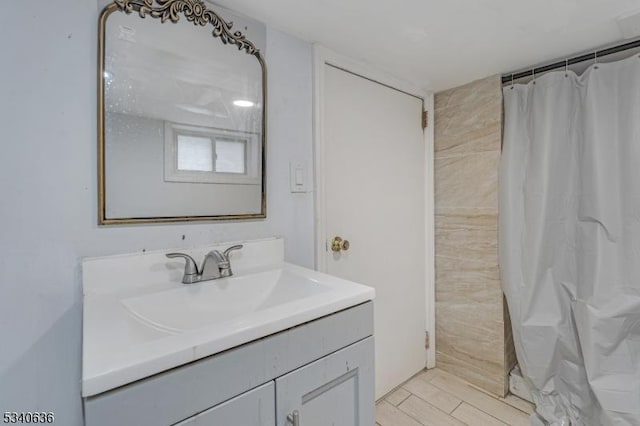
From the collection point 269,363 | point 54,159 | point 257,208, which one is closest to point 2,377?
point 54,159

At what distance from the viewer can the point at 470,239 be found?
191 centimetres

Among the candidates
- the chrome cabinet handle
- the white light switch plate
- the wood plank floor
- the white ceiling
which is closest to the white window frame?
the white light switch plate

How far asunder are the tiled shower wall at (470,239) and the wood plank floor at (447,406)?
90 mm

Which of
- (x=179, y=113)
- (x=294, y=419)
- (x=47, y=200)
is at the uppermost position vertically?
(x=179, y=113)

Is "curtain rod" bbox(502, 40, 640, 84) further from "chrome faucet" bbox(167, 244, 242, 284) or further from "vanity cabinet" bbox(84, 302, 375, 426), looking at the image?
"chrome faucet" bbox(167, 244, 242, 284)

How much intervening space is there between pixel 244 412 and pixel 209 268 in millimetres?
495

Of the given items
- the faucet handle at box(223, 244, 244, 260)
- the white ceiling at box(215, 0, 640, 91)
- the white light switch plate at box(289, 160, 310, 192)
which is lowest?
the faucet handle at box(223, 244, 244, 260)

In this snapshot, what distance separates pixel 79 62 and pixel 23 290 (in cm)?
67

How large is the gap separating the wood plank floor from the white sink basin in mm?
1063

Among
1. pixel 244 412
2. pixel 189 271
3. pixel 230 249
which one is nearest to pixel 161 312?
pixel 189 271

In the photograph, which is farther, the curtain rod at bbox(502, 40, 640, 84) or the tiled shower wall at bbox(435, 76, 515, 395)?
the tiled shower wall at bbox(435, 76, 515, 395)

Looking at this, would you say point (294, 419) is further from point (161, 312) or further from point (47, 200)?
point (47, 200)

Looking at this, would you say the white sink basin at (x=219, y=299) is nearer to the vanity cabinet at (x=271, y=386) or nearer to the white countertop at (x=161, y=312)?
the white countertop at (x=161, y=312)

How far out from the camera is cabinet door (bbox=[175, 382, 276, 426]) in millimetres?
635
